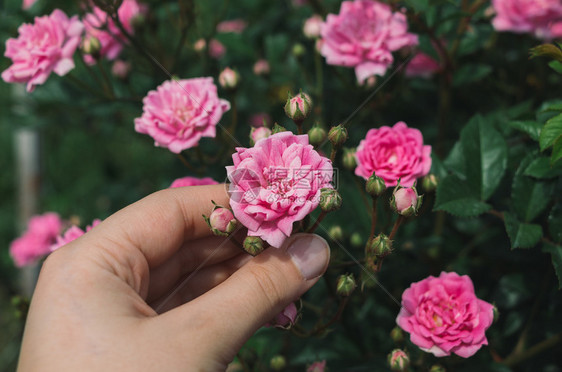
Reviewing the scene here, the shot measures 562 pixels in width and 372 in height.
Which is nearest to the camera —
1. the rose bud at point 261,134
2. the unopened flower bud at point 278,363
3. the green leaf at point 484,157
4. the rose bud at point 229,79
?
the rose bud at point 261,134

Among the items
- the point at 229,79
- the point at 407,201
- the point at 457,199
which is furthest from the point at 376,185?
the point at 229,79

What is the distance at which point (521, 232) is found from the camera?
1265 mm

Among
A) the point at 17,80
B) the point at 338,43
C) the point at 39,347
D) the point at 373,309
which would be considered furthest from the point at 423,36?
the point at 39,347

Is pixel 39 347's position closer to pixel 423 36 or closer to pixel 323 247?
pixel 323 247

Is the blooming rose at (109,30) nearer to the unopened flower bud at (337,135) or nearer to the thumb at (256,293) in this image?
the unopened flower bud at (337,135)

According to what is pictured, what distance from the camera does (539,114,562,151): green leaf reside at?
110 cm

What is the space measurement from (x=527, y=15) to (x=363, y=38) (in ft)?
2.34

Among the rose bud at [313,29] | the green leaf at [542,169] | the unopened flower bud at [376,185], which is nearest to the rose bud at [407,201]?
the unopened flower bud at [376,185]

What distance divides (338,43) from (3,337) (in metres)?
3.16

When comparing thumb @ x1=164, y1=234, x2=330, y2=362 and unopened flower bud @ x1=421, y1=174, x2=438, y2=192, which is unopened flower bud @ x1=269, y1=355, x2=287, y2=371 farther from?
unopened flower bud @ x1=421, y1=174, x2=438, y2=192

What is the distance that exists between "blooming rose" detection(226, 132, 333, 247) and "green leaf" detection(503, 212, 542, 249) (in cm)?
53

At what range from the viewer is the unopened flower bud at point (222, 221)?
1.12 meters

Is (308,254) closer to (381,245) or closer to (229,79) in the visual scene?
(381,245)

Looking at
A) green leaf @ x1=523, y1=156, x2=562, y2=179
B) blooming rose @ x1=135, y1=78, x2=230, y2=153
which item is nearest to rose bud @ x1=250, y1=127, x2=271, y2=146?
blooming rose @ x1=135, y1=78, x2=230, y2=153
